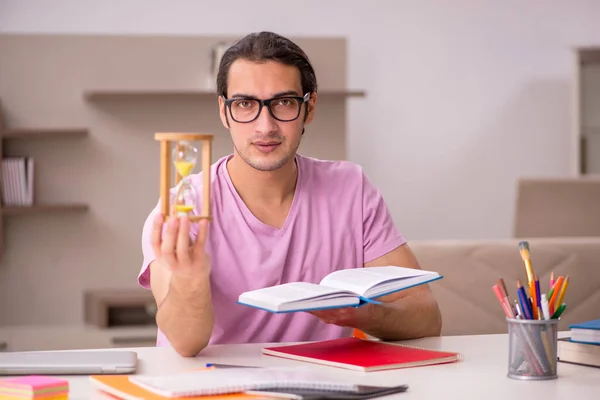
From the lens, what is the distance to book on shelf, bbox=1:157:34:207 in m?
4.73

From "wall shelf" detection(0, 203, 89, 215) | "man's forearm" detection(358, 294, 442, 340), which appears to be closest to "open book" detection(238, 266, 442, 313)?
"man's forearm" detection(358, 294, 442, 340)

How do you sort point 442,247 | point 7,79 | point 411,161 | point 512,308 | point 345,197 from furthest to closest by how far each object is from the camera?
point 411,161
point 7,79
point 442,247
point 345,197
point 512,308

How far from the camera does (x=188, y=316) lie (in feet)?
5.21

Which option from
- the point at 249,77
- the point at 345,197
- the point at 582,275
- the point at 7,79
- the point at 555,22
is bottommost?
the point at 582,275

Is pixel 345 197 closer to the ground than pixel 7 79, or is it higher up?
closer to the ground

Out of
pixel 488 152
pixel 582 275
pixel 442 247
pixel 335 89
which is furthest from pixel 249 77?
pixel 488 152

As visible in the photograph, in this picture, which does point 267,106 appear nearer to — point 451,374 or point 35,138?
point 451,374

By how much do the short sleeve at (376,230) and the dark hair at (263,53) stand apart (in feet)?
1.02

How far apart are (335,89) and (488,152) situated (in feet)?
3.87

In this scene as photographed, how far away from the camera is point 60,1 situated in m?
5.12

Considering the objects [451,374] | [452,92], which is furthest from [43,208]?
[451,374]

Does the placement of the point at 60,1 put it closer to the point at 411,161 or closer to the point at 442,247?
the point at 411,161

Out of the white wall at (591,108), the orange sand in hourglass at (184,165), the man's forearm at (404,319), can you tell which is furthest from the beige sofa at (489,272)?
the white wall at (591,108)

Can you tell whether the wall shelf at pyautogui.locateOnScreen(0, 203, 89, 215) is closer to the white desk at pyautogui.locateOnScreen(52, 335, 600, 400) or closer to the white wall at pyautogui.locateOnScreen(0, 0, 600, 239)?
the white wall at pyautogui.locateOnScreen(0, 0, 600, 239)
